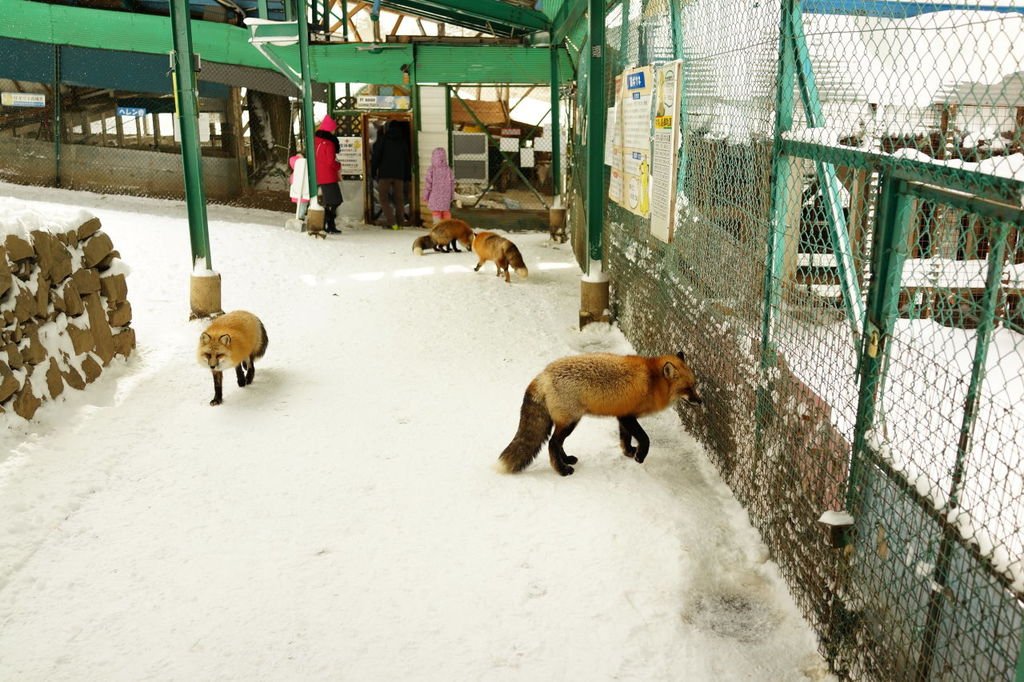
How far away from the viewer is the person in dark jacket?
50.1ft

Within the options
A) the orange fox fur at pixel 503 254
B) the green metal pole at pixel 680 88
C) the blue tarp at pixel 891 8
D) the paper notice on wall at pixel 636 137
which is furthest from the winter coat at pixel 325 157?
the blue tarp at pixel 891 8

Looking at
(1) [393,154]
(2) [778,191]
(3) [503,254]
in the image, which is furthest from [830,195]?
(1) [393,154]

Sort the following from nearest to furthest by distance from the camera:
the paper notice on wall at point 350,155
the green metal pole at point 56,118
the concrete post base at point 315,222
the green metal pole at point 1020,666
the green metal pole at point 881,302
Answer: the green metal pole at point 1020,666 < the green metal pole at point 881,302 < the concrete post base at point 315,222 < the paper notice on wall at point 350,155 < the green metal pole at point 56,118

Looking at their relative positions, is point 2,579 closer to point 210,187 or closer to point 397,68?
point 397,68

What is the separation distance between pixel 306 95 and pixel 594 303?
7708 millimetres

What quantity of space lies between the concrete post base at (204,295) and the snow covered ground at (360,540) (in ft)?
3.14

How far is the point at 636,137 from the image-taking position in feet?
21.3

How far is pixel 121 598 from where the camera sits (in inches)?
150

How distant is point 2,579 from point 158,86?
14.1 m

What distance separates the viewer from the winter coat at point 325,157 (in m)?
14.1

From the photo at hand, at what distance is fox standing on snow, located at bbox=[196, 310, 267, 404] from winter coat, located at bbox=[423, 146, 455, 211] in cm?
839

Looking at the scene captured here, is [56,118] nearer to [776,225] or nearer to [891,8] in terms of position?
[776,225]

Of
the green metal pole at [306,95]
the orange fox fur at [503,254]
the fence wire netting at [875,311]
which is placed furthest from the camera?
the green metal pole at [306,95]

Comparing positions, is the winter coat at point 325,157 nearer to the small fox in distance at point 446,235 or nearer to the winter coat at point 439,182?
the winter coat at point 439,182
